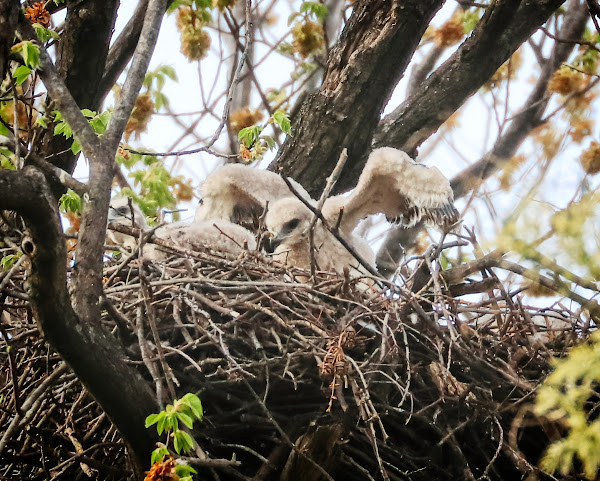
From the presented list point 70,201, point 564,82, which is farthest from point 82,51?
point 564,82

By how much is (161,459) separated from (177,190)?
156 inches

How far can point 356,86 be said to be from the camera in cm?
416

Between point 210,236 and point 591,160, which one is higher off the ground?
point 210,236

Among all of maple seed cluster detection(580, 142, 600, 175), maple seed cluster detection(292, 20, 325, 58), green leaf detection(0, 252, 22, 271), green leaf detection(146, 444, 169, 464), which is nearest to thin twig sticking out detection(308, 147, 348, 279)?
green leaf detection(146, 444, 169, 464)

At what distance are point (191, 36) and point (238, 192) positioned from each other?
1.70 m

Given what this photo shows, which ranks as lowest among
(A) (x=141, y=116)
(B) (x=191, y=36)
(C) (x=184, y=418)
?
(C) (x=184, y=418)

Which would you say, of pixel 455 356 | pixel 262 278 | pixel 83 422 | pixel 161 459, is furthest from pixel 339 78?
pixel 161 459

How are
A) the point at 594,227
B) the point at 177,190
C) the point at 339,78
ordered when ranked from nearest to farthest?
the point at 594,227 < the point at 339,78 < the point at 177,190

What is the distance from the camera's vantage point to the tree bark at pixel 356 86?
410cm

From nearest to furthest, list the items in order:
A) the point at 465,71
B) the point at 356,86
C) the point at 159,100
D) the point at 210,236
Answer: the point at 210,236
the point at 356,86
the point at 465,71
the point at 159,100

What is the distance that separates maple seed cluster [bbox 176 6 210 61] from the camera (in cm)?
516

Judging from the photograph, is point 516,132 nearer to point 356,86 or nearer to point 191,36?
point 356,86

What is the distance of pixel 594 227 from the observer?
1383 mm

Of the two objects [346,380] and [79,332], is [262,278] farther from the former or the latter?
[79,332]
